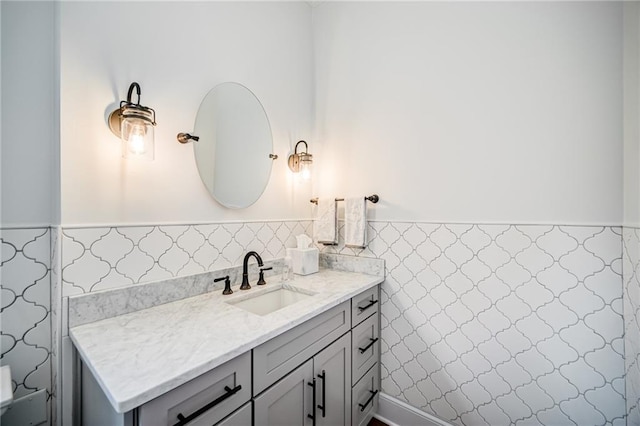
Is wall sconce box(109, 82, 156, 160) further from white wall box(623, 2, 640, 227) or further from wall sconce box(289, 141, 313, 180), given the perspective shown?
white wall box(623, 2, 640, 227)

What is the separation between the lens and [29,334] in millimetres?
Result: 938

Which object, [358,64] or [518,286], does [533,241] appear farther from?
[358,64]

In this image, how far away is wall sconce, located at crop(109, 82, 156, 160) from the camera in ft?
3.28

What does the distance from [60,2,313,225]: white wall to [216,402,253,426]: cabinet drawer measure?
2.70 ft

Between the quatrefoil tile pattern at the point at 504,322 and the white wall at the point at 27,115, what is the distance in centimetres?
158

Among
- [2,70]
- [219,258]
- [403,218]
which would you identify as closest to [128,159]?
[2,70]

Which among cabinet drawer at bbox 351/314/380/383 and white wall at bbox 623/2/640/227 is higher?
white wall at bbox 623/2/640/227

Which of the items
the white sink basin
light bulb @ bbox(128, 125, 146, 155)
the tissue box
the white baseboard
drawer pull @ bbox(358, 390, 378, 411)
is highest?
Result: light bulb @ bbox(128, 125, 146, 155)

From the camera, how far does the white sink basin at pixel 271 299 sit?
1.35 metres

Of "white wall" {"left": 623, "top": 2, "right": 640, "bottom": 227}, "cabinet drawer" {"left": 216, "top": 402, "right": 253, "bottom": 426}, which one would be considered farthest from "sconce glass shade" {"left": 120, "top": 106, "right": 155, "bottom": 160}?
"white wall" {"left": 623, "top": 2, "right": 640, "bottom": 227}

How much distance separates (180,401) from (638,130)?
177 cm

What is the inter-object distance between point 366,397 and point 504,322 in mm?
860

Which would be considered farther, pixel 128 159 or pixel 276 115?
pixel 276 115

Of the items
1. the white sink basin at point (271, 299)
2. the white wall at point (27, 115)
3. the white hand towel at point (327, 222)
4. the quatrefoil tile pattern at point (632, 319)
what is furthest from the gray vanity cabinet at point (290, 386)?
the quatrefoil tile pattern at point (632, 319)
